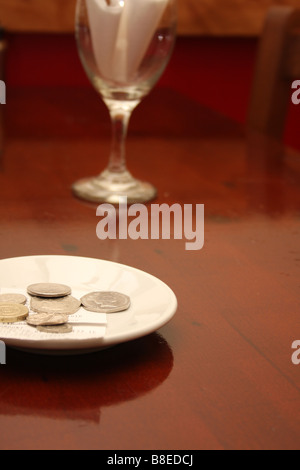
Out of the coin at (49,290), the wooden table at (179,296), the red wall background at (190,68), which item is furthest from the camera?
the red wall background at (190,68)

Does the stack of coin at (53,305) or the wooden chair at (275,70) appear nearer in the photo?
the stack of coin at (53,305)

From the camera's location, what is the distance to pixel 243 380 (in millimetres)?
498

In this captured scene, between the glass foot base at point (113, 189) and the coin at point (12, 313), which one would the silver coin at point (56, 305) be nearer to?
the coin at point (12, 313)

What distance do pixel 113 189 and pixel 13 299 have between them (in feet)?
1.43

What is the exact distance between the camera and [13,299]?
539 mm

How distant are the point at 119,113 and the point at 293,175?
308 millimetres

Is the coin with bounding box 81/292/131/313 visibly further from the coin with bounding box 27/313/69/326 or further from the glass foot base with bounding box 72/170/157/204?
the glass foot base with bounding box 72/170/157/204

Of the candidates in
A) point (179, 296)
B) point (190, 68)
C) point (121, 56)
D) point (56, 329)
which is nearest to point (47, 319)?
point (56, 329)

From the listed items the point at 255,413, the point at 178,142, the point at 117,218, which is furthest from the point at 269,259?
the point at 178,142

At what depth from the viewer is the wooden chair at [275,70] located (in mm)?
1488

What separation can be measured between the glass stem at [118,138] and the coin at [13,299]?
46cm

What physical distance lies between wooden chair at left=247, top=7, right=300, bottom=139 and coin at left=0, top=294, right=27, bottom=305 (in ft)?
3.36

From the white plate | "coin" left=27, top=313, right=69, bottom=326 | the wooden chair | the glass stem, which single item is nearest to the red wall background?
the wooden chair

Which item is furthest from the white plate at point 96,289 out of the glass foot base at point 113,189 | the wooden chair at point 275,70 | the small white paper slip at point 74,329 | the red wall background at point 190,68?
the red wall background at point 190,68
